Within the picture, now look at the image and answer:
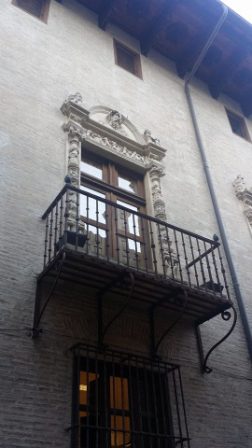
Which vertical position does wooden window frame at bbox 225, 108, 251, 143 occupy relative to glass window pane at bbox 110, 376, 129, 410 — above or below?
above

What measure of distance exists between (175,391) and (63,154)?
404 centimetres

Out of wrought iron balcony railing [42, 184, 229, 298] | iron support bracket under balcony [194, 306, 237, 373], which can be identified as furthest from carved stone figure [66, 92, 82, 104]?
iron support bracket under balcony [194, 306, 237, 373]

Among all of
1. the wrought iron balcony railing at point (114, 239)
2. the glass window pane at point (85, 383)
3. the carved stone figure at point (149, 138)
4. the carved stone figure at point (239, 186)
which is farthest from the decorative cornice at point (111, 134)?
the glass window pane at point (85, 383)

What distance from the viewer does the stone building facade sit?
559 centimetres

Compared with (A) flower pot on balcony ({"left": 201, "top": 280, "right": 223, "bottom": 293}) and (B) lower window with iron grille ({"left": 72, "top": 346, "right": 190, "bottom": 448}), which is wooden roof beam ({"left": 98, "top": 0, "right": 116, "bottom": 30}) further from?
(B) lower window with iron grille ({"left": 72, "top": 346, "right": 190, "bottom": 448})

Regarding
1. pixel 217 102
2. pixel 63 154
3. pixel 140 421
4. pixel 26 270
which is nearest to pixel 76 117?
pixel 63 154

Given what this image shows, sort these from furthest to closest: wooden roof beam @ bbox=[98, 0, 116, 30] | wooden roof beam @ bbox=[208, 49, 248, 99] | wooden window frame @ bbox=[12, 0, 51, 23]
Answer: wooden roof beam @ bbox=[208, 49, 248, 99]
wooden roof beam @ bbox=[98, 0, 116, 30]
wooden window frame @ bbox=[12, 0, 51, 23]

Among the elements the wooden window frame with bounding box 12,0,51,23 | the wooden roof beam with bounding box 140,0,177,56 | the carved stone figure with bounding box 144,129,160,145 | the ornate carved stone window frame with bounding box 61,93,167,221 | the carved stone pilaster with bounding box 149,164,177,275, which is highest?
the wooden roof beam with bounding box 140,0,177,56

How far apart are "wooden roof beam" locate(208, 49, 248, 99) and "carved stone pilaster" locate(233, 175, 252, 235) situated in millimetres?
3315

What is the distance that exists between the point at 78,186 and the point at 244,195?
464 centimetres

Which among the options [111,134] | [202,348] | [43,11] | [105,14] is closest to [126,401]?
[202,348]

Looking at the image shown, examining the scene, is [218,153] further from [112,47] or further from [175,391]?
[175,391]

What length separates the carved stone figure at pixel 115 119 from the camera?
30.4ft

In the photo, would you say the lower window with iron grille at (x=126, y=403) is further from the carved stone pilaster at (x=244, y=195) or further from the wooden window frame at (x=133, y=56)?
the wooden window frame at (x=133, y=56)
